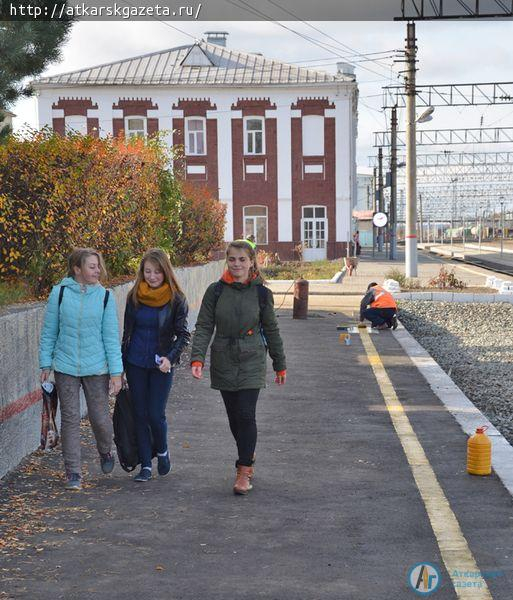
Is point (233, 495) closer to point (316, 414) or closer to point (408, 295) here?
point (316, 414)

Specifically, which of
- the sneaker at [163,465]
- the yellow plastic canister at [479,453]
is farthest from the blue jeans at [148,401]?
the yellow plastic canister at [479,453]

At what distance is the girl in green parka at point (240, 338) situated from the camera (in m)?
7.27

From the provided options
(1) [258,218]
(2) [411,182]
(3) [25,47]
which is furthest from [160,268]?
(1) [258,218]

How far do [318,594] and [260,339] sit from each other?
2.62 metres

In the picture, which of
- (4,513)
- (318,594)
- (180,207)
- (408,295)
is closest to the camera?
(318,594)

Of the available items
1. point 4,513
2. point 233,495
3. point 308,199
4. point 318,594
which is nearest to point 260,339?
point 233,495

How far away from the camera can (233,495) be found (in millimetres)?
7047

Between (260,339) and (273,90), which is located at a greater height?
(273,90)

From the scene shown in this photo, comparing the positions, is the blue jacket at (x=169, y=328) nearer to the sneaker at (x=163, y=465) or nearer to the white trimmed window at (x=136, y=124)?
the sneaker at (x=163, y=465)

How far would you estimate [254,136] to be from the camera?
2124 inches

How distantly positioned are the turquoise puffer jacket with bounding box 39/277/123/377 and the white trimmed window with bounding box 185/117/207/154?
4741cm

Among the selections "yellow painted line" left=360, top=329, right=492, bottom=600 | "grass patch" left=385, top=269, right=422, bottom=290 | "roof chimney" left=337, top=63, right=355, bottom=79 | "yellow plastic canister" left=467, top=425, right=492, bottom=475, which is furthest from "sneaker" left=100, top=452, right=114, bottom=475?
"roof chimney" left=337, top=63, right=355, bottom=79

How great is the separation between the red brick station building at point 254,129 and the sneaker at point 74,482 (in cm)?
4619

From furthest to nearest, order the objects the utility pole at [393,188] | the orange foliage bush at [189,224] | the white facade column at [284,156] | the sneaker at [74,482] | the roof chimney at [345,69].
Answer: the roof chimney at [345,69] → the white facade column at [284,156] → the utility pole at [393,188] → the orange foliage bush at [189,224] → the sneaker at [74,482]
